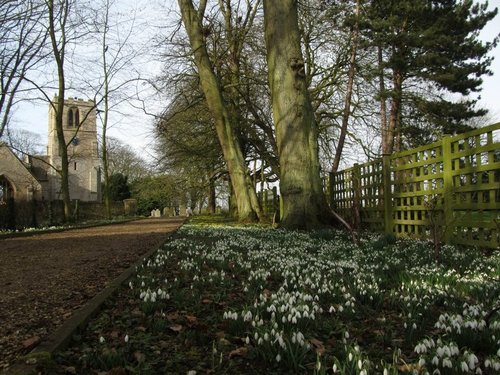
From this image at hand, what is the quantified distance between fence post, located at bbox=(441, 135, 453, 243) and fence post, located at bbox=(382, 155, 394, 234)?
2603 millimetres

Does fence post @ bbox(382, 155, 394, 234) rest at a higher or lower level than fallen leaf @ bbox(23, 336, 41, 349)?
higher

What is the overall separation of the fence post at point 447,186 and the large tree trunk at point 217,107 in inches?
433

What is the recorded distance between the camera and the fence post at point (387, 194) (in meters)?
11.2

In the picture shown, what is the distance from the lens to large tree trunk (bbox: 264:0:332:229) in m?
12.1

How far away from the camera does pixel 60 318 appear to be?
3.56m

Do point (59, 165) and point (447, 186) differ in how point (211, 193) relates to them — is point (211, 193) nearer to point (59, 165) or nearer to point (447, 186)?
point (447, 186)

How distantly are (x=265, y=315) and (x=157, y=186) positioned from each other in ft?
113

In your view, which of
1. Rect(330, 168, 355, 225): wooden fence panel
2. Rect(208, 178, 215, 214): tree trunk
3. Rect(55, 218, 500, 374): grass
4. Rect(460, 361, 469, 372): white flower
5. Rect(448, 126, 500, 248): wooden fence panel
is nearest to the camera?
Rect(460, 361, 469, 372): white flower

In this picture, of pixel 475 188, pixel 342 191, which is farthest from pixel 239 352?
pixel 342 191

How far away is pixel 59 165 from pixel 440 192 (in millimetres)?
70762

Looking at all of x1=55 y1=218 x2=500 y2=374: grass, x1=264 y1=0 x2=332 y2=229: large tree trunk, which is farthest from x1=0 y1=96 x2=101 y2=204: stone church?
x1=55 y1=218 x2=500 y2=374: grass

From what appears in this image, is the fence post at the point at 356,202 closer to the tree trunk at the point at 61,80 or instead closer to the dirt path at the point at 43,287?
the dirt path at the point at 43,287

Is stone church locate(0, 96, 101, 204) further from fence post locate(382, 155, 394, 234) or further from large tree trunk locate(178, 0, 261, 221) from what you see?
fence post locate(382, 155, 394, 234)

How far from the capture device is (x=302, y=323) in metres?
3.00
